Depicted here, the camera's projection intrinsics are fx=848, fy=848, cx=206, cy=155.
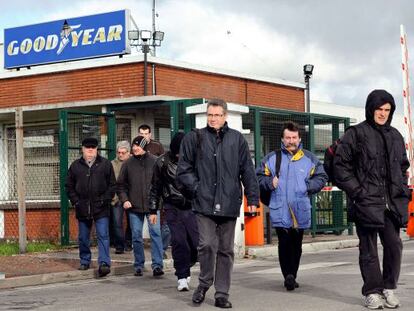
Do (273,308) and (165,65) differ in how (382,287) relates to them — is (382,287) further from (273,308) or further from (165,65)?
(165,65)

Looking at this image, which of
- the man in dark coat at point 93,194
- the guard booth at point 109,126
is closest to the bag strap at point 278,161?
the man in dark coat at point 93,194

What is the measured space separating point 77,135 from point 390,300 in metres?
9.49

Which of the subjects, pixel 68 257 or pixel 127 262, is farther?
pixel 68 257

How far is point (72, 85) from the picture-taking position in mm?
18297

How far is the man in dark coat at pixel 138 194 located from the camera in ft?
35.9

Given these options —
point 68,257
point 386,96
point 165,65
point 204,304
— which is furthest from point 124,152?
point 386,96

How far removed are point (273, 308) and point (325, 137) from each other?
10.7m

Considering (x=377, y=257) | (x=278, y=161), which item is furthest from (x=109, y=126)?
(x=377, y=257)

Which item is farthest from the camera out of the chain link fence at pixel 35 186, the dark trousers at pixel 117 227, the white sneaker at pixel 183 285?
the chain link fence at pixel 35 186

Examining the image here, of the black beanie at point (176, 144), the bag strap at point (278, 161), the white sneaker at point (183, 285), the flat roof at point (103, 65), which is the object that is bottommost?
the white sneaker at point (183, 285)

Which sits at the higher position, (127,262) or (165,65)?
(165,65)

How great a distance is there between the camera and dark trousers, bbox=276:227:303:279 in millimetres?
8820

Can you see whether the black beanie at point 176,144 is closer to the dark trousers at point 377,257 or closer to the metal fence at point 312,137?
the dark trousers at point 377,257

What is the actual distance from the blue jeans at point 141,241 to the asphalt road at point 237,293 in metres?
0.22
